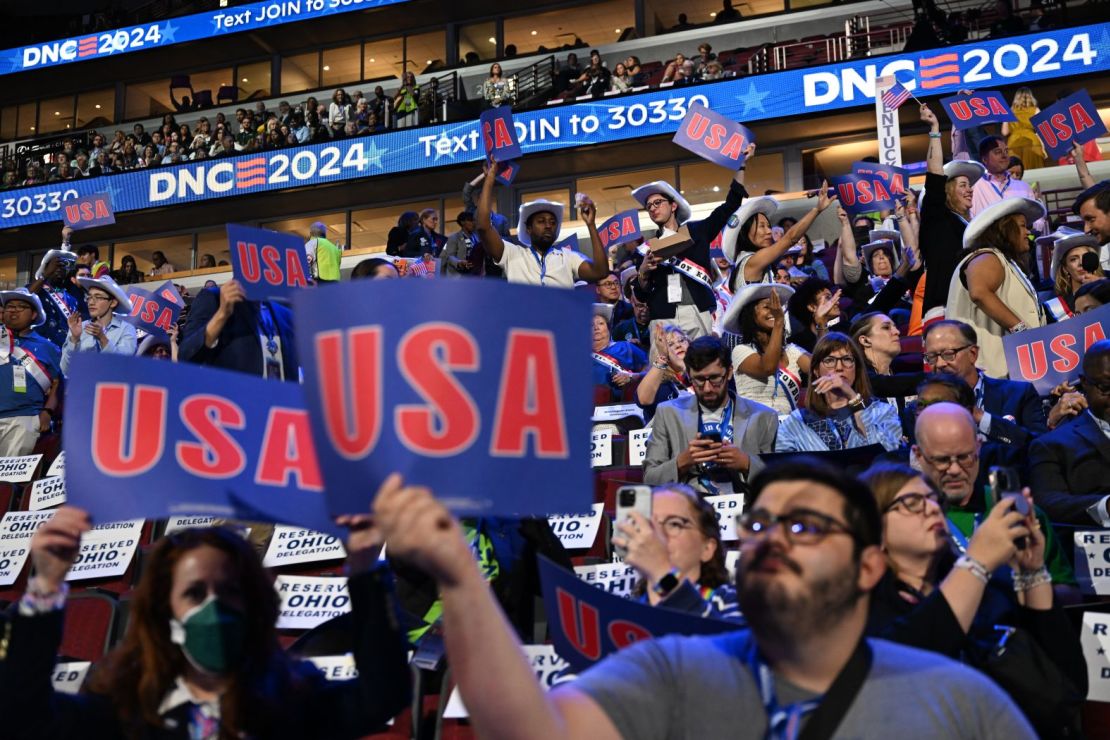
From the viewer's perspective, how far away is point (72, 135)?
26.2 meters

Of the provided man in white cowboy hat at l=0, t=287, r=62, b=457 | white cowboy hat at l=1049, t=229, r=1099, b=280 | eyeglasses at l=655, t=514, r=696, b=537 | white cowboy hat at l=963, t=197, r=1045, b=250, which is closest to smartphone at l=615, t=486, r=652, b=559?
eyeglasses at l=655, t=514, r=696, b=537

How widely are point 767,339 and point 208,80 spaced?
23813 mm

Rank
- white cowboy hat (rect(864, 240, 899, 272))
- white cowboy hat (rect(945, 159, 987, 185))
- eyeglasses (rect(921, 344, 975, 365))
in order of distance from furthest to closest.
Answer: white cowboy hat (rect(864, 240, 899, 272)), white cowboy hat (rect(945, 159, 987, 185)), eyeglasses (rect(921, 344, 975, 365))

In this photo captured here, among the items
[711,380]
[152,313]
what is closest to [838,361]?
[711,380]

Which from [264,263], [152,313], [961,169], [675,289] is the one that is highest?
[961,169]

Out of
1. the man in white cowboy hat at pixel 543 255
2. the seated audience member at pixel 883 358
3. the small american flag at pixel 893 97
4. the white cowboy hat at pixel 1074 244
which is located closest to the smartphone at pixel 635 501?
the seated audience member at pixel 883 358

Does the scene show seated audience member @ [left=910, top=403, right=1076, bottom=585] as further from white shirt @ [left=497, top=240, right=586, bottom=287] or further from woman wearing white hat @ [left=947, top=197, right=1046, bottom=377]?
white shirt @ [left=497, top=240, right=586, bottom=287]

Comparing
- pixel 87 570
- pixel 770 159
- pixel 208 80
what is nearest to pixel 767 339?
pixel 87 570

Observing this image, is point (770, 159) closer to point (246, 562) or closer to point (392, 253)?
point (392, 253)

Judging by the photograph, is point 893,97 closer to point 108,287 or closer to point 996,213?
point 996,213

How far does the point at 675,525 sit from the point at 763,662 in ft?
4.31

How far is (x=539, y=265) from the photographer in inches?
303

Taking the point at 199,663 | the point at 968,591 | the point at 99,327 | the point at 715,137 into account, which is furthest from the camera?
the point at 715,137

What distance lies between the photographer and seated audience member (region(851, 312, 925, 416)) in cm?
535
